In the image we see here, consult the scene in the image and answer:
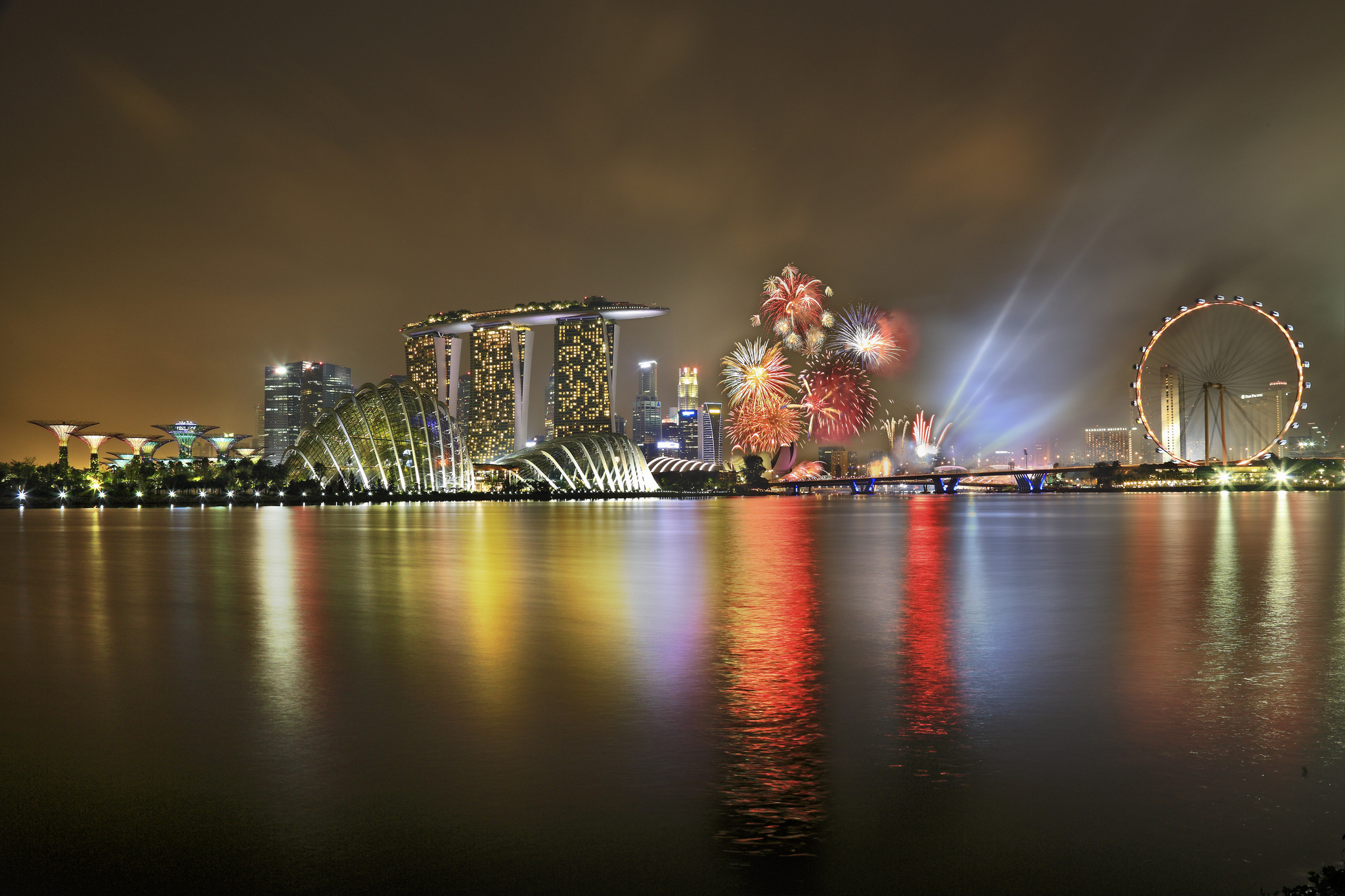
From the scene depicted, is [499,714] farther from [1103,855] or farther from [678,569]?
[678,569]

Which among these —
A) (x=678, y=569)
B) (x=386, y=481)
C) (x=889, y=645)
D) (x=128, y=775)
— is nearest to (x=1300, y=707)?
(x=889, y=645)

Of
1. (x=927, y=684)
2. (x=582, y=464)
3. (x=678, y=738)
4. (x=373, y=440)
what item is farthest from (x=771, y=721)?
(x=582, y=464)

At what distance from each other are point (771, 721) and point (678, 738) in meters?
1.19

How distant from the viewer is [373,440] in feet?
455

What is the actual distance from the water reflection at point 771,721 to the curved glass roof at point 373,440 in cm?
11949

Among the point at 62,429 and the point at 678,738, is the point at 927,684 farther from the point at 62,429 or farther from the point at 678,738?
the point at 62,429

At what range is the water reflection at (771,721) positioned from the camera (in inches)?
302

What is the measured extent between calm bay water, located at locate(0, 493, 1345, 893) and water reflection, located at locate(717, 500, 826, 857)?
0.18 ft

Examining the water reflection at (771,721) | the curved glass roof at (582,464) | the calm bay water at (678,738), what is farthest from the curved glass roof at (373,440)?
the water reflection at (771,721)

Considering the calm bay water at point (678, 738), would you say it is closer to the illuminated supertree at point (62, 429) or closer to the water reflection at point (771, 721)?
the water reflection at point (771, 721)

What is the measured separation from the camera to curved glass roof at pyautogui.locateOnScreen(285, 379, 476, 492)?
139000 mm

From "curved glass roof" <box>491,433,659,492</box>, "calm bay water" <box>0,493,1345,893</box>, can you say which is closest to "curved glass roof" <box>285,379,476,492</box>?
"curved glass roof" <box>491,433,659,492</box>

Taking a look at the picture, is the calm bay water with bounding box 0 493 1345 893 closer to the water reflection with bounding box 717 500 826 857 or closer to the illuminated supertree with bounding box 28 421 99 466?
the water reflection with bounding box 717 500 826 857

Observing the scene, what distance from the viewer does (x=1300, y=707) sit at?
1164 cm
